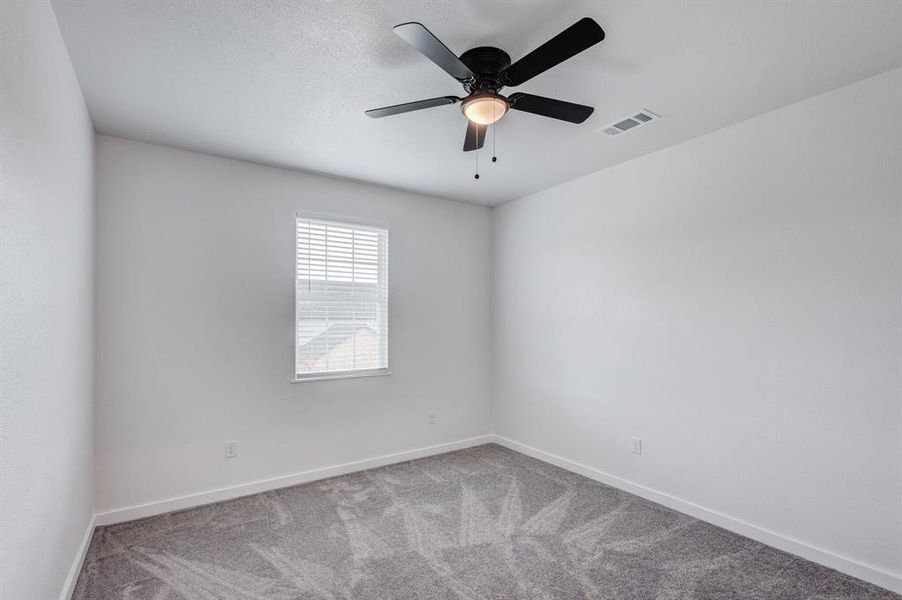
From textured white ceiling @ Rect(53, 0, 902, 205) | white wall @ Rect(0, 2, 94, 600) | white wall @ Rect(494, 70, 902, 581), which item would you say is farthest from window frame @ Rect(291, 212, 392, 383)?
white wall @ Rect(494, 70, 902, 581)

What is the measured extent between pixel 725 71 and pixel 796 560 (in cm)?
269

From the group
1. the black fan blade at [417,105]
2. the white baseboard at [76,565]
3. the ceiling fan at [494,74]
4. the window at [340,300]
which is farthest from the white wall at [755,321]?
A: the white baseboard at [76,565]

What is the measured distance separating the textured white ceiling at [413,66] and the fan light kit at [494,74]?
0.32ft

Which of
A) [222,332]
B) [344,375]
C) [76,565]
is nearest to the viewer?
[76,565]

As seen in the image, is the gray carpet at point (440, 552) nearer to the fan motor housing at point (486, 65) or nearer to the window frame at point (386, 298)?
the window frame at point (386, 298)

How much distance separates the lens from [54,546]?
76.3 inches

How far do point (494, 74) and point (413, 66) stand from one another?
42 cm

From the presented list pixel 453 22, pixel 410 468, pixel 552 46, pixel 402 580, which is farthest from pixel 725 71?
pixel 410 468

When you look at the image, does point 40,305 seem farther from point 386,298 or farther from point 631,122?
point 631,122

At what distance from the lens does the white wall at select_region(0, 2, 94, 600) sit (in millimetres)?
1354

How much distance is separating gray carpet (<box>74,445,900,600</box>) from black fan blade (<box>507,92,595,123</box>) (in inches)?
93.1

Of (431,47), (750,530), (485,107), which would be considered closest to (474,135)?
(485,107)

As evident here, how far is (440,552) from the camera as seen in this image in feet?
8.66

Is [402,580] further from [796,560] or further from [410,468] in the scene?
[796,560]
